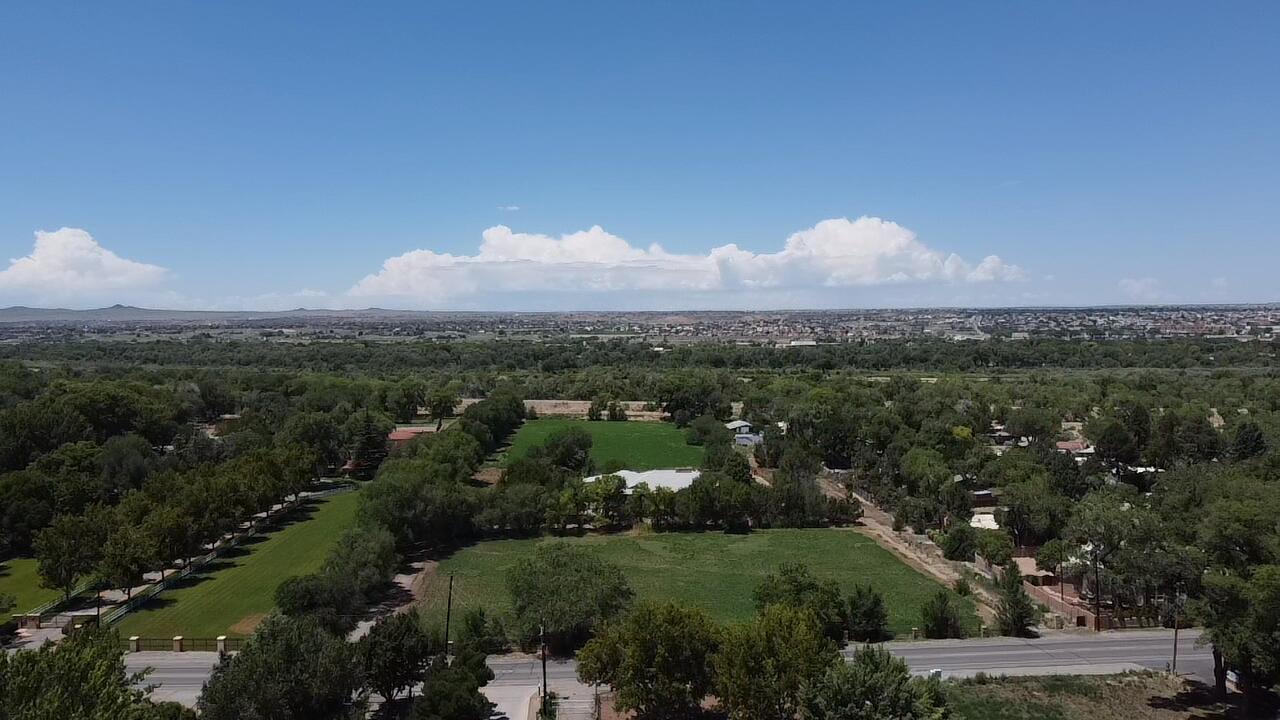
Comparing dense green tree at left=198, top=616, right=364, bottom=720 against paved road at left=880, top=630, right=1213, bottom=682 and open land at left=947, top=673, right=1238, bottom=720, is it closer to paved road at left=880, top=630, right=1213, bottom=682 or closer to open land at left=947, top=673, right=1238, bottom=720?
open land at left=947, top=673, right=1238, bottom=720

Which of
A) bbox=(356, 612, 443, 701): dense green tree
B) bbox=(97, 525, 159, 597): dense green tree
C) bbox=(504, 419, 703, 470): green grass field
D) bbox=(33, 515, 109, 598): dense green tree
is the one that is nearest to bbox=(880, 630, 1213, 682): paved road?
bbox=(356, 612, 443, 701): dense green tree

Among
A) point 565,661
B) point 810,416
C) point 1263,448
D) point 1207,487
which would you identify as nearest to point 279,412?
point 810,416

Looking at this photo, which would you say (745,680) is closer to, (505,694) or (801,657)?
(801,657)

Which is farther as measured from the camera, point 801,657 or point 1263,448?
point 1263,448

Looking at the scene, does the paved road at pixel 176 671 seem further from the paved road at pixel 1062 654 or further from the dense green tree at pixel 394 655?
the paved road at pixel 1062 654

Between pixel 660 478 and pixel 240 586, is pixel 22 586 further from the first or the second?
pixel 660 478

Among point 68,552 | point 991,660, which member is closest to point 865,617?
point 991,660
